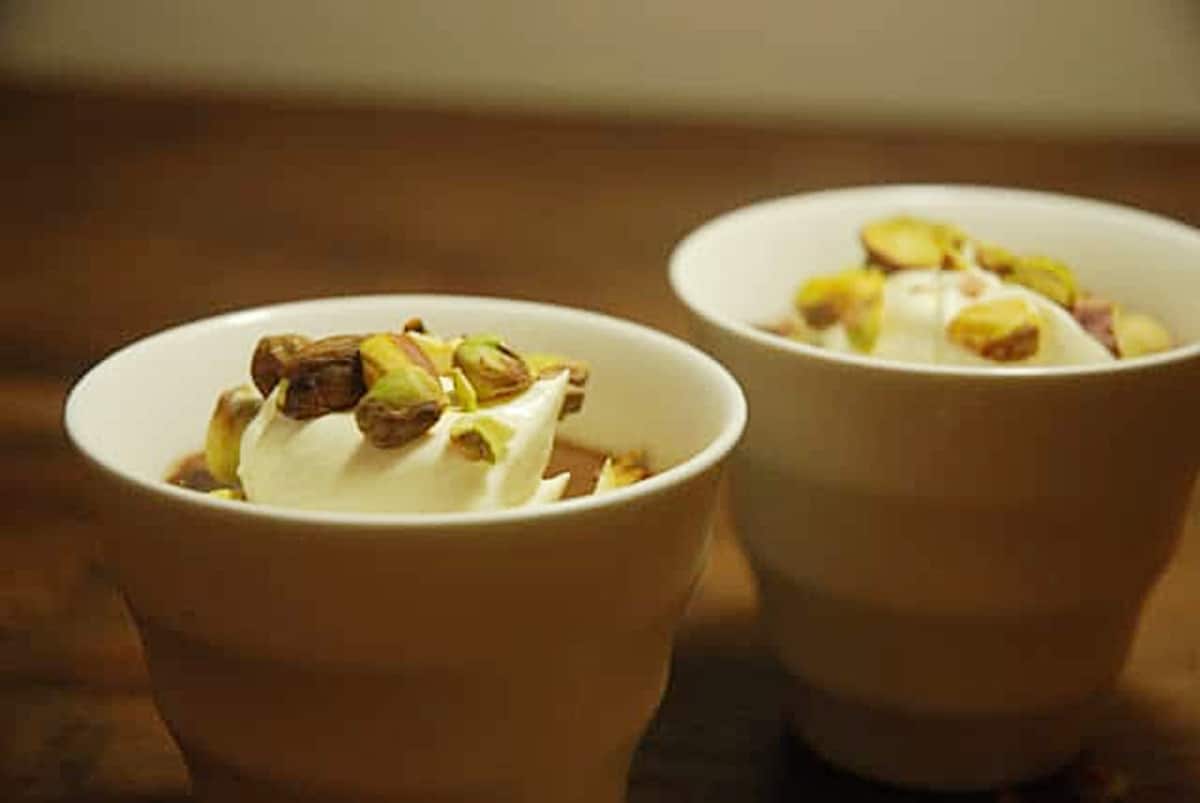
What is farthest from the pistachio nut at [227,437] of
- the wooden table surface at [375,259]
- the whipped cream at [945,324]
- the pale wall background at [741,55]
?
the pale wall background at [741,55]

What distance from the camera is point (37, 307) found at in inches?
44.3

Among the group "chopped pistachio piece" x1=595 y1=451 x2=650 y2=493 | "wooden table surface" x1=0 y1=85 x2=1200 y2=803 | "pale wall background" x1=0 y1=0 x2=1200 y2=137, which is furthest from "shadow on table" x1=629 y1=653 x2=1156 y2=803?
"pale wall background" x1=0 y1=0 x2=1200 y2=137

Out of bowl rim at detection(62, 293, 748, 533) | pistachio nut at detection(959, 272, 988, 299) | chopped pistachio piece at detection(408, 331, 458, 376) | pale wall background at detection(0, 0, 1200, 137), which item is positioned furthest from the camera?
pale wall background at detection(0, 0, 1200, 137)

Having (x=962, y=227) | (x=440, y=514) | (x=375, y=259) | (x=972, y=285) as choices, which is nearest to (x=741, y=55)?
(x=375, y=259)

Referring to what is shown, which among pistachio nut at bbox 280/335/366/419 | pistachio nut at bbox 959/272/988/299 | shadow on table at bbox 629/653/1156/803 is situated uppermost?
pistachio nut at bbox 280/335/366/419

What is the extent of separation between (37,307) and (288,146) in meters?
0.42

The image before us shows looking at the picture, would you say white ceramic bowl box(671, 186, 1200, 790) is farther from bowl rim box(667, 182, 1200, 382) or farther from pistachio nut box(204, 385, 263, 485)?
pistachio nut box(204, 385, 263, 485)

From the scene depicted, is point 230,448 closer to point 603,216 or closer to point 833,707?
point 833,707

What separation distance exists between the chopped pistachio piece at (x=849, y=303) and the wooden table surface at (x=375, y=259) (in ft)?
0.42

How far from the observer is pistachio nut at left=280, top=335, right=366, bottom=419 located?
0.60 m

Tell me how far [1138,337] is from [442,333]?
0.25 meters

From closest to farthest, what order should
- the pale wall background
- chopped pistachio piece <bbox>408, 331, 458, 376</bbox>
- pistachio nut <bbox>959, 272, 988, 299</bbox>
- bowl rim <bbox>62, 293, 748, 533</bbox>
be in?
bowl rim <bbox>62, 293, 748, 533</bbox>
chopped pistachio piece <bbox>408, 331, 458, 376</bbox>
pistachio nut <bbox>959, 272, 988, 299</bbox>
the pale wall background

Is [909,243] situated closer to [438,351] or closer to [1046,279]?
[1046,279]

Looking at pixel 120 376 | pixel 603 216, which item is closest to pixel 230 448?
pixel 120 376
